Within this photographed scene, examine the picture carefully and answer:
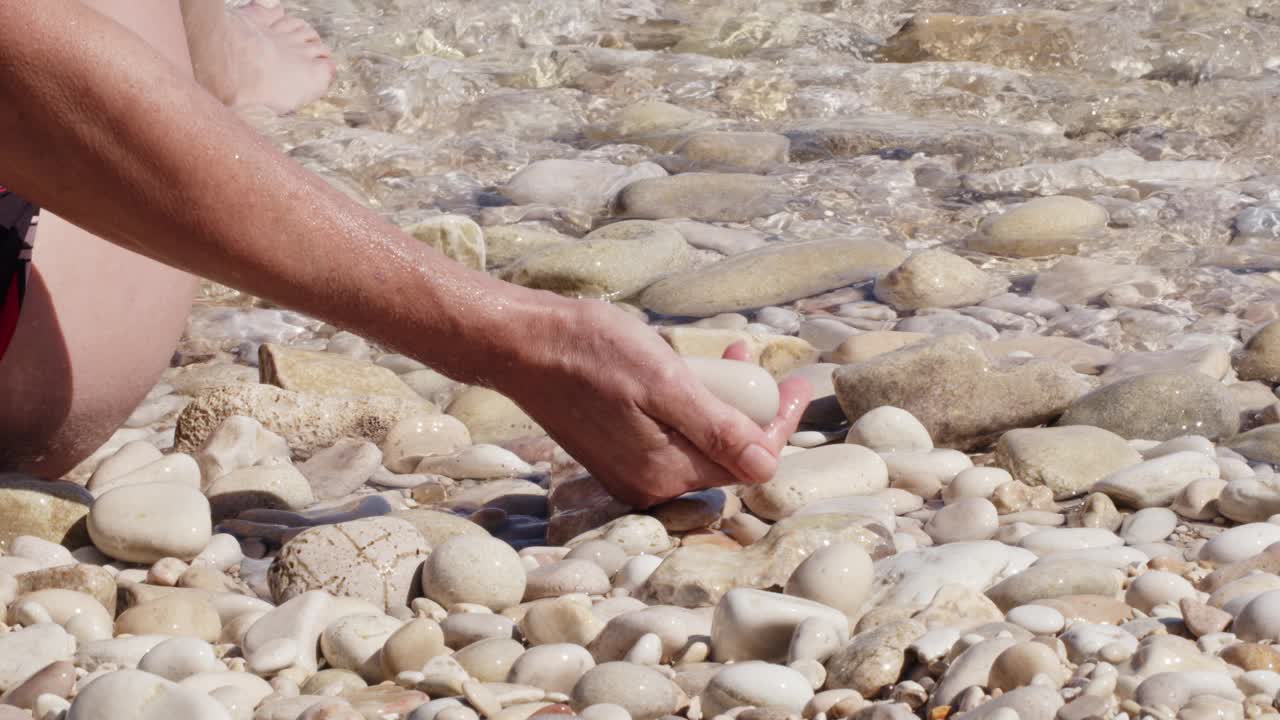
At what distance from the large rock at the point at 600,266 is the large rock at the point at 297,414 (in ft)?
3.03

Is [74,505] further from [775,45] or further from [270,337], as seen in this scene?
[775,45]

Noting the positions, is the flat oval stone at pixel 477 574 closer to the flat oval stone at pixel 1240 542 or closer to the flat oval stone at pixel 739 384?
the flat oval stone at pixel 739 384

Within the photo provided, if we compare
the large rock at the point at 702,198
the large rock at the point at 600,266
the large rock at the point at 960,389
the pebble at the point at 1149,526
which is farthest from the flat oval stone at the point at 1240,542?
the large rock at the point at 702,198

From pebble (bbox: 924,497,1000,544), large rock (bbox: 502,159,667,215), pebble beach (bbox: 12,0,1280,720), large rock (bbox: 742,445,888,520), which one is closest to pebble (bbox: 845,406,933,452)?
pebble beach (bbox: 12,0,1280,720)

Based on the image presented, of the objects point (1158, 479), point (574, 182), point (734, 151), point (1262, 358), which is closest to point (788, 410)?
point (1158, 479)

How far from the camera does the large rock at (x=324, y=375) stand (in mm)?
3199

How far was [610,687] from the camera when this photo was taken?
1.71m

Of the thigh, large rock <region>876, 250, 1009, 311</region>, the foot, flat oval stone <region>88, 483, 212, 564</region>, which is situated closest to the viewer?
flat oval stone <region>88, 483, 212, 564</region>

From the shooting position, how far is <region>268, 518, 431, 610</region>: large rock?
213 centimetres

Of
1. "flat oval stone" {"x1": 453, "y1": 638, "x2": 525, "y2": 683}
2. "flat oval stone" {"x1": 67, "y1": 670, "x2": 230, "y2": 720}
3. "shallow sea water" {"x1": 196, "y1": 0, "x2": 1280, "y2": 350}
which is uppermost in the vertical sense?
"flat oval stone" {"x1": 67, "y1": 670, "x2": 230, "y2": 720}

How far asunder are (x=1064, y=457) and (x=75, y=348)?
1.71 meters

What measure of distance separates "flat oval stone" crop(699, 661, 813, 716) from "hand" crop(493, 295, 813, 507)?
63 centimetres

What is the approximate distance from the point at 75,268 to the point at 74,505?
52cm

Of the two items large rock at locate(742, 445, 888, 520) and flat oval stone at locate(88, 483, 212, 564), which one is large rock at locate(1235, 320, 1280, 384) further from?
flat oval stone at locate(88, 483, 212, 564)
